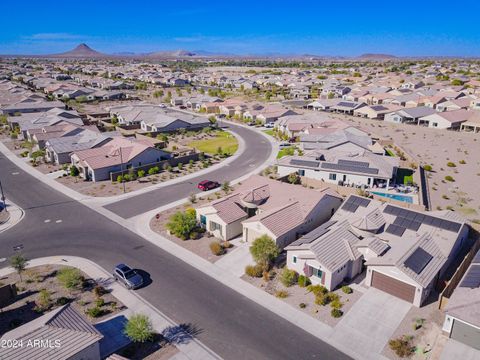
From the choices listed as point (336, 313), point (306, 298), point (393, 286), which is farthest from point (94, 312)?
point (393, 286)

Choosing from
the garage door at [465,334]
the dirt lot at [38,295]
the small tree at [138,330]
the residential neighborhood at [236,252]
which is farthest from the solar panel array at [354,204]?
the dirt lot at [38,295]

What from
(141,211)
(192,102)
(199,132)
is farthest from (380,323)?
(192,102)

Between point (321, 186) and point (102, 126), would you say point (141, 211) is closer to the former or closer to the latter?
point (321, 186)

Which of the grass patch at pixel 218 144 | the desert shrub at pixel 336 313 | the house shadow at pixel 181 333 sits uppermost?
the grass patch at pixel 218 144

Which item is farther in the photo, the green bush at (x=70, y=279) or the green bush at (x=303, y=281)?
the green bush at (x=303, y=281)

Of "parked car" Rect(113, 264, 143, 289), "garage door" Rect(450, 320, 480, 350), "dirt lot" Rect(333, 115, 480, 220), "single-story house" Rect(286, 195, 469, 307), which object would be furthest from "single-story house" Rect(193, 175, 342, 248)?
"dirt lot" Rect(333, 115, 480, 220)

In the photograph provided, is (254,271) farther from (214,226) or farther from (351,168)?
(351,168)

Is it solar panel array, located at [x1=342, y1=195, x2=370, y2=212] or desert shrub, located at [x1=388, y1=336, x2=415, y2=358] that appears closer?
desert shrub, located at [x1=388, y1=336, x2=415, y2=358]

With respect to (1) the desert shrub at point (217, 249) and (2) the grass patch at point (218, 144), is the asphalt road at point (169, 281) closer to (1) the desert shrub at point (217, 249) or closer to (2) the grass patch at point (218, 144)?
(1) the desert shrub at point (217, 249)

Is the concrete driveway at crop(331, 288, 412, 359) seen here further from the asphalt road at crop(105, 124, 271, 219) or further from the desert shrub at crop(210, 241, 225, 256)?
the asphalt road at crop(105, 124, 271, 219)
